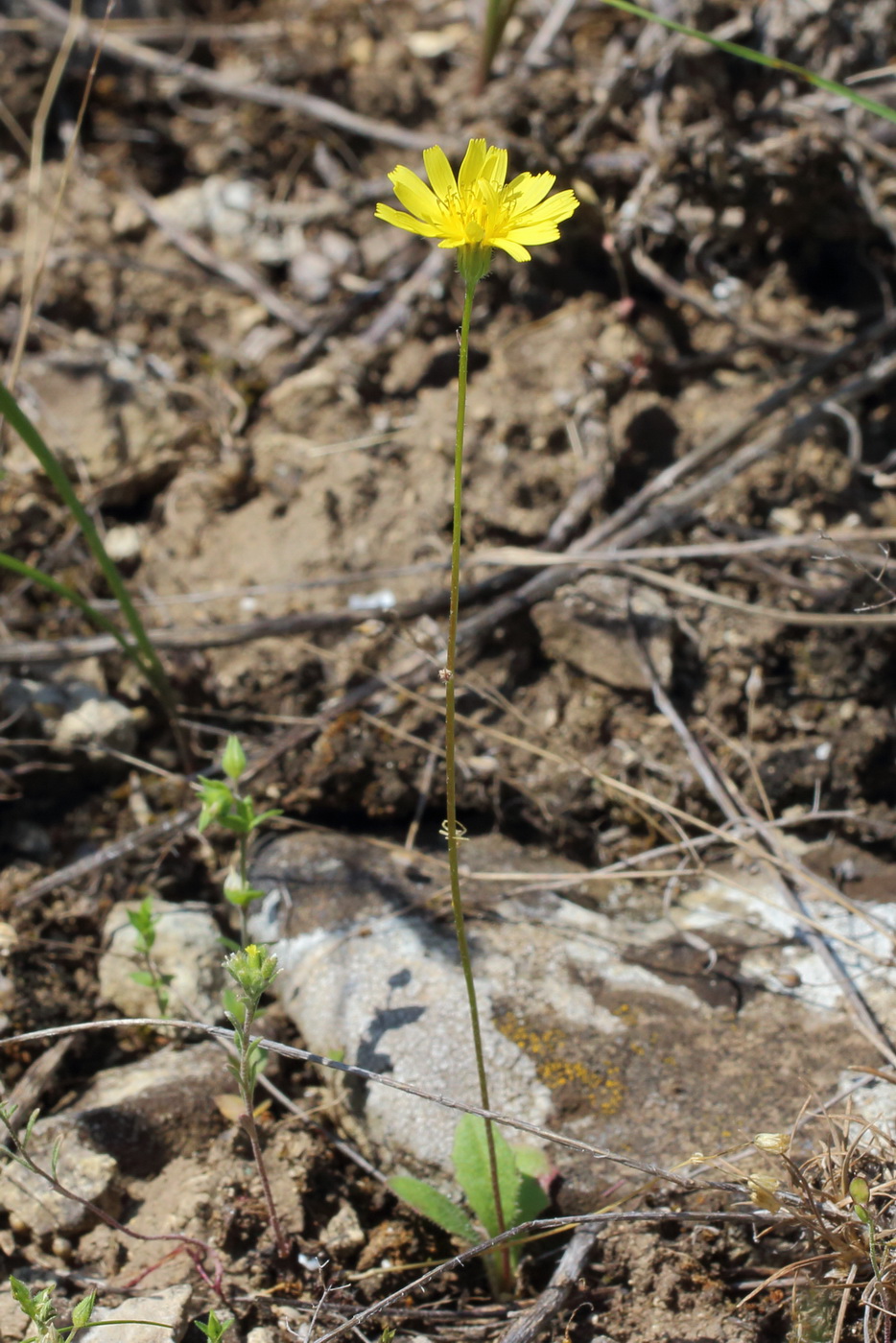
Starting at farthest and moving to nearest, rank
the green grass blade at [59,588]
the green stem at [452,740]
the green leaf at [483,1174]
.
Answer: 1. the green grass blade at [59,588]
2. the green leaf at [483,1174]
3. the green stem at [452,740]

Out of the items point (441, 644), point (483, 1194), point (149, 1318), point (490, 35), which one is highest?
point (490, 35)

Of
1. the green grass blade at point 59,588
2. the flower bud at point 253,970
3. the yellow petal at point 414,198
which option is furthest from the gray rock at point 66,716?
the yellow petal at point 414,198

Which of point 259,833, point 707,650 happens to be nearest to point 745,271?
point 707,650

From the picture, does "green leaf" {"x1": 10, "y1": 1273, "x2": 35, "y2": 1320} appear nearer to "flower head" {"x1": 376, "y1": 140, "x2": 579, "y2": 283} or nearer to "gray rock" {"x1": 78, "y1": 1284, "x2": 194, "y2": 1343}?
"gray rock" {"x1": 78, "y1": 1284, "x2": 194, "y2": 1343}

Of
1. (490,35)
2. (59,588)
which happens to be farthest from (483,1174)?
(490,35)

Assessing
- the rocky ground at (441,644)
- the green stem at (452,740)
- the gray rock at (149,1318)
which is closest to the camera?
the green stem at (452,740)

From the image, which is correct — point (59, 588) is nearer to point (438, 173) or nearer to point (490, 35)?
point (438, 173)

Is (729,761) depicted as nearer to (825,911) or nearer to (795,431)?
(825,911)

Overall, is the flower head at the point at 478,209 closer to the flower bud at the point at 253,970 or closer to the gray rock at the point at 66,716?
the flower bud at the point at 253,970

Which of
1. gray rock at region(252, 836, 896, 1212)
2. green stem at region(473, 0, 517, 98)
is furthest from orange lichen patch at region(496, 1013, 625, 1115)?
green stem at region(473, 0, 517, 98)
